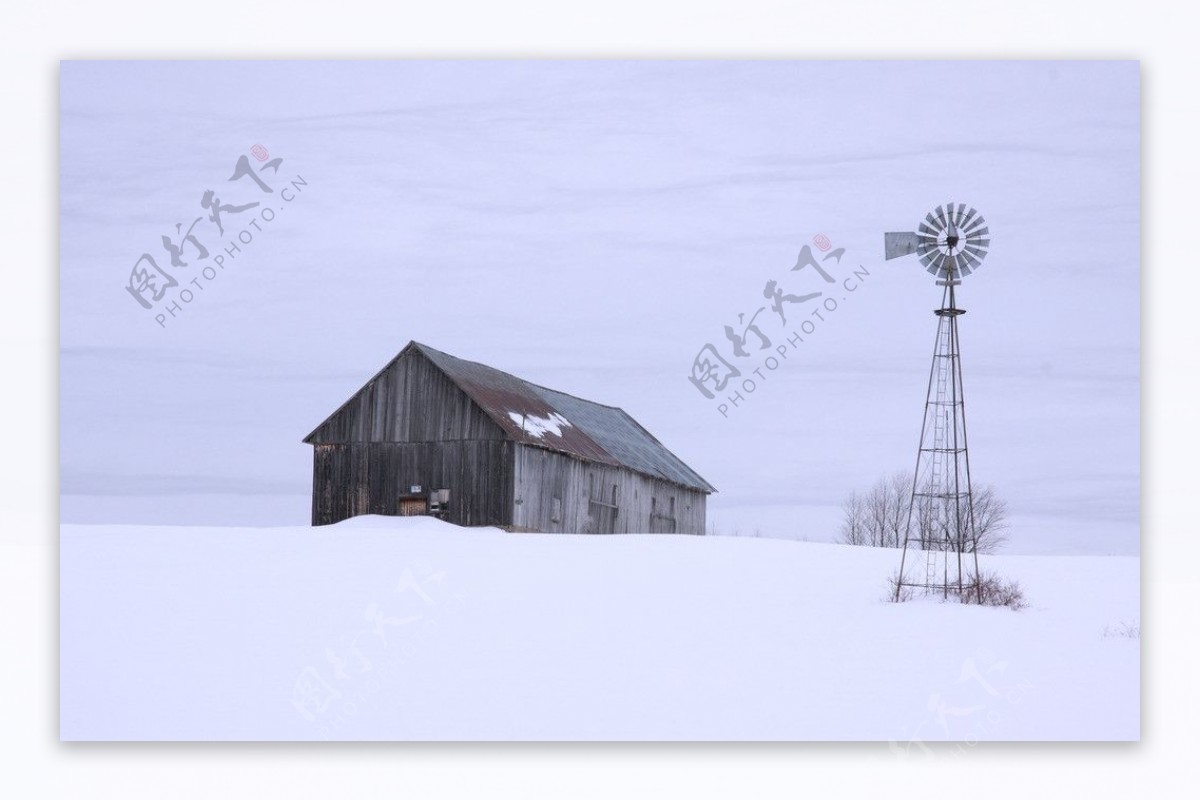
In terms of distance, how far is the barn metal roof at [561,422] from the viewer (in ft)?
73.6

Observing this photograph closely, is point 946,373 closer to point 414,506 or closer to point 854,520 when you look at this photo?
point 854,520

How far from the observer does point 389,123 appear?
14.1m

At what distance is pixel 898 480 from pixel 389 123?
7331 mm

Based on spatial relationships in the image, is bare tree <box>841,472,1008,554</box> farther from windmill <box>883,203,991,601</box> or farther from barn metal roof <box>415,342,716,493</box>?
barn metal roof <box>415,342,716,493</box>

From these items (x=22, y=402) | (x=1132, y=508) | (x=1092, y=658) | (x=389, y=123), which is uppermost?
(x=389, y=123)

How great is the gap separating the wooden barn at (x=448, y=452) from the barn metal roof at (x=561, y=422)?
0.04m

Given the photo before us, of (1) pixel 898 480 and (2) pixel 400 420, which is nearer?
(1) pixel 898 480

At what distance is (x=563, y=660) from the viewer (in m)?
13.0

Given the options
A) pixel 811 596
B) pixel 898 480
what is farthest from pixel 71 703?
pixel 898 480

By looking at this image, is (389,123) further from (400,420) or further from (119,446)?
(400,420)

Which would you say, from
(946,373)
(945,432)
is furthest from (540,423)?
(946,373)

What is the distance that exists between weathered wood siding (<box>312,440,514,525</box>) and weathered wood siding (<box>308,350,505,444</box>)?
0.51 ft

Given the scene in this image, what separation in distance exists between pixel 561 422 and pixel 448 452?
3.18 meters

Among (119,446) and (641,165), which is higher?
(641,165)
